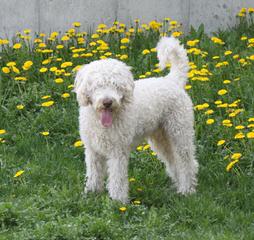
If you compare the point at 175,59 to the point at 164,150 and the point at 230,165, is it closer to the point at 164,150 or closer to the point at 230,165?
the point at 164,150

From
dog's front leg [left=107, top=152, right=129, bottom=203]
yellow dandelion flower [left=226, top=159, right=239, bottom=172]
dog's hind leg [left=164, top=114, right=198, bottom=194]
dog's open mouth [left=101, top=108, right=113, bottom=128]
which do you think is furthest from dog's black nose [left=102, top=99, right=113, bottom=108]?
yellow dandelion flower [left=226, top=159, right=239, bottom=172]

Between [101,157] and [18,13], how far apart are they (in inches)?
127

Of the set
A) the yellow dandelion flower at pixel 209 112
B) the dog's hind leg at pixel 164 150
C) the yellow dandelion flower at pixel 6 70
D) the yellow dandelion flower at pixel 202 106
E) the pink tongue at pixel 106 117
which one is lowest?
the dog's hind leg at pixel 164 150

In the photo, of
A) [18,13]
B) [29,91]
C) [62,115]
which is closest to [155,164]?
[62,115]

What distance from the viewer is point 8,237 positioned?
518 cm

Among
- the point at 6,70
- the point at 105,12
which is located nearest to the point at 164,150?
the point at 6,70

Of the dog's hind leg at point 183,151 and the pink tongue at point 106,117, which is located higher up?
the pink tongue at point 106,117

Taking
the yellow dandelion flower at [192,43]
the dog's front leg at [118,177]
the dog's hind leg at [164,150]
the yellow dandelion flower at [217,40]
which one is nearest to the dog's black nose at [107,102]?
the dog's front leg at [118,177]

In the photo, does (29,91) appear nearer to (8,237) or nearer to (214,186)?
(214,186)

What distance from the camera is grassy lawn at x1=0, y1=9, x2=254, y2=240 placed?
5.54 meters

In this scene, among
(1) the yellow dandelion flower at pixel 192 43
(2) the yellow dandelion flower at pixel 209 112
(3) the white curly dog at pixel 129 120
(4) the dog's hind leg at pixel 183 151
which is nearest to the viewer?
(3) the white curly dog at pixel 129 120

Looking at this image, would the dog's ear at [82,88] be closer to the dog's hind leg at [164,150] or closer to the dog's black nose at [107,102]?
the dog's black nose at [107,102]

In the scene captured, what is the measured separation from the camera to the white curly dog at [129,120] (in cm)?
581

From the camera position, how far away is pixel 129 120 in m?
6.05
